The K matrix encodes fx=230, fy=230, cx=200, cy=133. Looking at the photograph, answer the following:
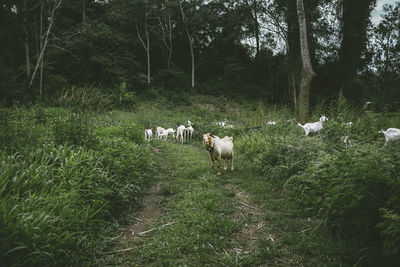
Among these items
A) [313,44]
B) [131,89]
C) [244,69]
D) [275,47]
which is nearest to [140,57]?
[131,89]

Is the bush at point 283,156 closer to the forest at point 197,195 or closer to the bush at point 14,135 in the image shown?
the forest at point 197,195

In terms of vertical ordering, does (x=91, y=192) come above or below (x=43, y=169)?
below

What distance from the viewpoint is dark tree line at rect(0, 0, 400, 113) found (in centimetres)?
1411

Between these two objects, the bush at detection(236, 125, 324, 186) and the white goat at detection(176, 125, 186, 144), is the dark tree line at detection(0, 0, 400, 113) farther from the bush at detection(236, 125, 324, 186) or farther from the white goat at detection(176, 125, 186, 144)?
the white goat at detection(176, 125, 186, 144)

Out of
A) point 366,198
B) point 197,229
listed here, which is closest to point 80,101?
point 197,229

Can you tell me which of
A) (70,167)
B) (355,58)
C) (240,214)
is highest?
(355,58)

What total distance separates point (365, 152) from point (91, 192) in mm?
3351

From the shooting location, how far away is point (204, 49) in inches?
1222

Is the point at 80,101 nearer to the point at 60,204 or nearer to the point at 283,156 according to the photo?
the point at 60,204

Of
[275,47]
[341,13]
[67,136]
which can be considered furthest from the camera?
[275,47]

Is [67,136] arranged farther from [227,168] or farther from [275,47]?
[275,47]

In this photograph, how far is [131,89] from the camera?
23.2m

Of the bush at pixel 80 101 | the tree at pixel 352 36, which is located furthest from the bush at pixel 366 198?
the tree at pixel 352 36

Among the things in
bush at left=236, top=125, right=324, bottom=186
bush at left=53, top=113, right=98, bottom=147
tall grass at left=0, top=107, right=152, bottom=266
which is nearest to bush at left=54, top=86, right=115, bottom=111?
bush at left=53, top=113, right=98, bottom=147
